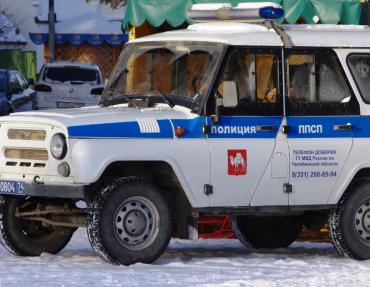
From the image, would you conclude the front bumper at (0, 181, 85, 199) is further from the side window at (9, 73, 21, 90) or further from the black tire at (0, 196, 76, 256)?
the side window at (9, 73, 21, 90)

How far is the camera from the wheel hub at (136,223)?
11.8 meters

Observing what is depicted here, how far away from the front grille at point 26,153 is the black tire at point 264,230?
97.5 inches

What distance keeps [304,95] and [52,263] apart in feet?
8.37

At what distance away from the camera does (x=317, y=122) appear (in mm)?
12664

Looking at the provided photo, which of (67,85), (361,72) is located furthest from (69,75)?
(361,72)

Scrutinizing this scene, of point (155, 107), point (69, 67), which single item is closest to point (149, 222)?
point (155, 107)

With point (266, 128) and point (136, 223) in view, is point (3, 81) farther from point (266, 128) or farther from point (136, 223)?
point (136, 223)

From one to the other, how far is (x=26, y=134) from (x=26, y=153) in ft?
0.49

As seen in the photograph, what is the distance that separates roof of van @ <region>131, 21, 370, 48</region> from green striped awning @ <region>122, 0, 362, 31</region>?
3.42m

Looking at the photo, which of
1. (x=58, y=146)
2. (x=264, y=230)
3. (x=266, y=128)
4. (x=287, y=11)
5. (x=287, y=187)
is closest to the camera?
(x=58, y=146)

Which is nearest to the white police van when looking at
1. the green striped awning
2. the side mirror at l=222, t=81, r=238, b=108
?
the side mirror at l=222, t=81, r=238, b=108

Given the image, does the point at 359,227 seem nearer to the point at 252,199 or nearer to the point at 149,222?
the point at 252,199

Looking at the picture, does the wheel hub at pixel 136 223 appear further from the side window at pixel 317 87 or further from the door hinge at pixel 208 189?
the side window at pixel 317 87

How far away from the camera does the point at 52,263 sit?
11.9m
